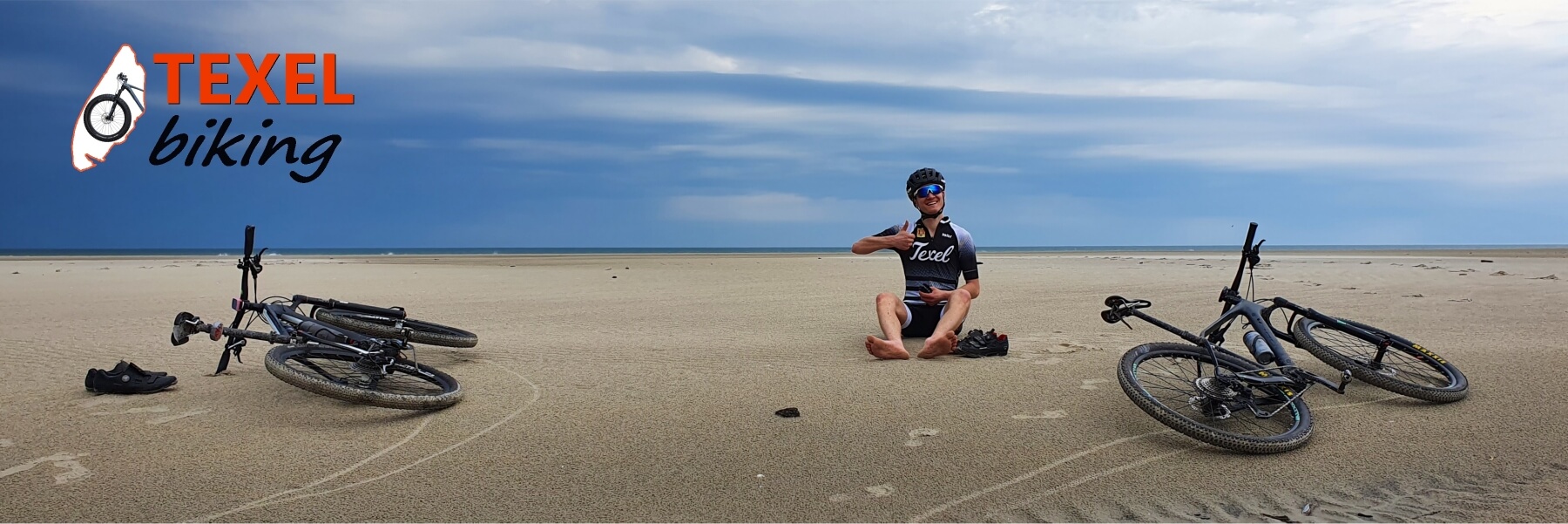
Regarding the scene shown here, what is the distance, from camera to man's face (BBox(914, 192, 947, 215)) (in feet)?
26.3

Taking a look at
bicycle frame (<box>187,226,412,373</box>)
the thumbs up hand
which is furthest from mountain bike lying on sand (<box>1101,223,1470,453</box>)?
bicycle frame (<box>187,226,412,373</box>)

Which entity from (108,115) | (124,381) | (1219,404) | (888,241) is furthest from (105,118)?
(1219,404)

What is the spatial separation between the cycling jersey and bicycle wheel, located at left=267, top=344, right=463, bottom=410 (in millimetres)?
4164

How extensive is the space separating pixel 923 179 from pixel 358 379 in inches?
198

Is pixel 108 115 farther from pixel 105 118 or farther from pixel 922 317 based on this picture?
pixel 922 317

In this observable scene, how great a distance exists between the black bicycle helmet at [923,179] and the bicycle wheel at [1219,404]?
9.54ft

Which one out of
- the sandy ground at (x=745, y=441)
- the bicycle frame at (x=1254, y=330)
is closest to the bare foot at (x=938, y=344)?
the sandy ground at (x=745, y=441)

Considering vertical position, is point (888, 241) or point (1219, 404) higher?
point (888, 241)

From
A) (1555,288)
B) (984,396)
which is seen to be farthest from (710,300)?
(1555,288)

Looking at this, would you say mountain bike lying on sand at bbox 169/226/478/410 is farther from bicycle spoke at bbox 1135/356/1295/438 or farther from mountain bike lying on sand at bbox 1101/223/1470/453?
bicycle spoke at bbox 1135/356/1295/438

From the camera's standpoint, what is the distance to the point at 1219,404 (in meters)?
5.12

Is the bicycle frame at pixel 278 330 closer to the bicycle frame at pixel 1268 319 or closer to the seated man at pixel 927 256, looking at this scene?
the seated man at pixel 927 256

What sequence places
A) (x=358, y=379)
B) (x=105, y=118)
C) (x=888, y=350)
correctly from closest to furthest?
(x=358, y=379) < (x=888, y=350) < (x=105, y=118)

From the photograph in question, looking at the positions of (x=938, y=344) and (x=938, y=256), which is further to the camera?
(x=938, y=256)
